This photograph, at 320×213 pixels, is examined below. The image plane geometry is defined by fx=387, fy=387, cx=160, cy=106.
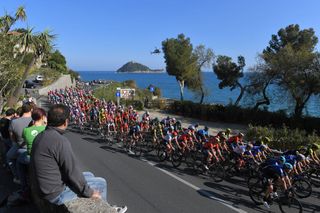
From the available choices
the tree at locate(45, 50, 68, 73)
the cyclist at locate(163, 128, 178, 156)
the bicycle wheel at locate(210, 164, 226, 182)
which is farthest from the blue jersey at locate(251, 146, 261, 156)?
the tree at locate(45, 50, 68, 73)

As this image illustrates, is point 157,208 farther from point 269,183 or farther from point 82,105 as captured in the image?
point 82,105

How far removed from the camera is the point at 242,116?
28.2m

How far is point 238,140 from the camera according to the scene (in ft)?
39.9

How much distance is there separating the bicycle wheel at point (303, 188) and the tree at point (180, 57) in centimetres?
3028

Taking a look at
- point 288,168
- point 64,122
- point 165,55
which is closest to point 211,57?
point 165,55

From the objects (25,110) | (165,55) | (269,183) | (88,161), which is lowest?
(88,161)

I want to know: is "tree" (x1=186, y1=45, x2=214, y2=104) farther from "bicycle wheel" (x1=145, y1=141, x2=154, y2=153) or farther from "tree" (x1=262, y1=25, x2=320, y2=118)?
"bicycle wheel" (x1=145, y1=141, x2=154, y2=153)

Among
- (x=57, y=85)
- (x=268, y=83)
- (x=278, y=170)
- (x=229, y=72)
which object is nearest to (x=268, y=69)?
(x=268, y=83)

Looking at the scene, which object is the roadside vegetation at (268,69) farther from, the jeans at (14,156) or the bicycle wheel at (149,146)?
the jeans at (14,156)

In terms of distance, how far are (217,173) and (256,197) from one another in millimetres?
2501

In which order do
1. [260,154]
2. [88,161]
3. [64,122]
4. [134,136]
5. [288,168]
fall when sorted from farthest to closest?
1. [134,136]
2. [88,161]
3. [260,154]
4. [288,168]
5. [64,122]

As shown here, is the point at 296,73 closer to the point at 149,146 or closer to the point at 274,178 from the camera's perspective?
the point at 149,146

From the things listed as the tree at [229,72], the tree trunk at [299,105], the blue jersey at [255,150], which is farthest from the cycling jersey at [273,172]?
the tree at [229,72]

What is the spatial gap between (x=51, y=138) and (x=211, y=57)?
36617mm
